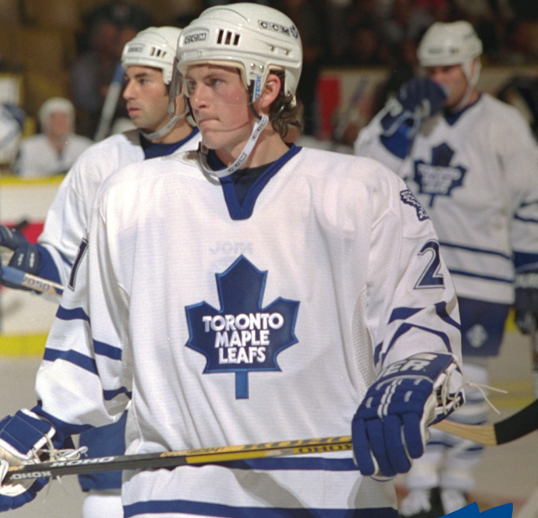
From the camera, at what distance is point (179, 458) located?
4.95 ft

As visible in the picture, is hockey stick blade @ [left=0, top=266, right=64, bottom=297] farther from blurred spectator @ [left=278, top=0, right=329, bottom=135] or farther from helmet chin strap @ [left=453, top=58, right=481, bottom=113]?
blurred spectator @ [left=278, top=0, right=329, bottom=135]

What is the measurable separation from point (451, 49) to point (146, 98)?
1.45m

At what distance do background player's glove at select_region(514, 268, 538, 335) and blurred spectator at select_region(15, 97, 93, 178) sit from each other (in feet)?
9.52

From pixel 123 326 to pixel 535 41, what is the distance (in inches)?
252

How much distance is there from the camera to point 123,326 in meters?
1.63

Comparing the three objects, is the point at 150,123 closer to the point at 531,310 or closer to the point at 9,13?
the point at 531,310

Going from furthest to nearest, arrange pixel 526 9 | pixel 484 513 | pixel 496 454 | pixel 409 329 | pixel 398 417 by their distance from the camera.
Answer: pixel 526 9 → pixel 496 454 → pixel 484 513 → pixel 409 329 → pixel 398 417

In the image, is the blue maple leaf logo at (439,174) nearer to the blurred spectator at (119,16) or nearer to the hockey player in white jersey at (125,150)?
the hockey player in white jersey at (125,150)

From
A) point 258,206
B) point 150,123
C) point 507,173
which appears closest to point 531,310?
point 507,173

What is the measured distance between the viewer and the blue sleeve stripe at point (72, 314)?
166cm

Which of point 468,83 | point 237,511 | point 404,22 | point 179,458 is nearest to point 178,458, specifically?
point 179,458

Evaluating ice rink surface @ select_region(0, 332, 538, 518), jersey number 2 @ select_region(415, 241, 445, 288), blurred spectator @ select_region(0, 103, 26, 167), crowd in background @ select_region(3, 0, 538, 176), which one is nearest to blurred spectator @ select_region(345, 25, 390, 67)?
crowd in background @ select_region(3, 0, 538, 176)

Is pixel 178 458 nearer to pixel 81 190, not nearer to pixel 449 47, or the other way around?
pixel 81 190

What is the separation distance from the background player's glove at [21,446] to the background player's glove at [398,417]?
53cm
